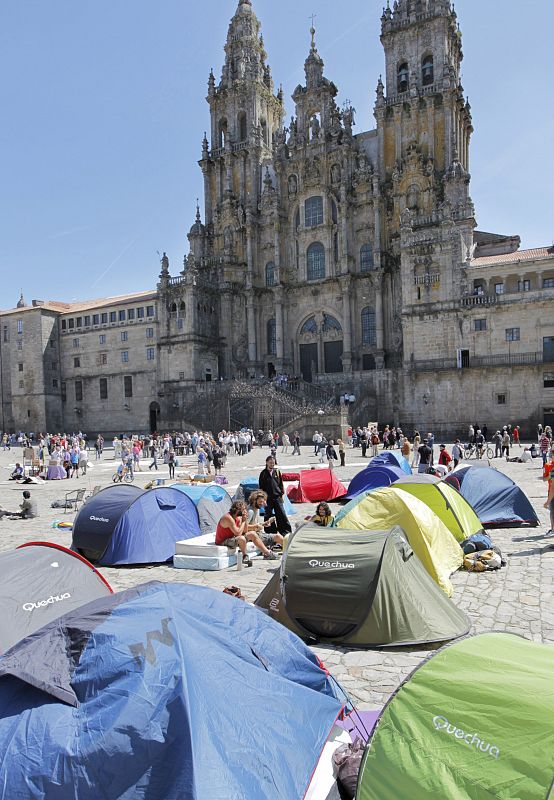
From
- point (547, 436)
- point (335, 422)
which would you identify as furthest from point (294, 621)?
point (335, 422)

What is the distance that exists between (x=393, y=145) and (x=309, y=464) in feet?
104

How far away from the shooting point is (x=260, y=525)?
1116cm

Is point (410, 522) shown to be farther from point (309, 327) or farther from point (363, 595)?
point (309, 327)

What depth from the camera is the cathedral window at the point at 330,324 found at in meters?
50.1

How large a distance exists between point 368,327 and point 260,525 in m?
39.3

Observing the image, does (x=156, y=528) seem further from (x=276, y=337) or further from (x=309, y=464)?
(x=276, y=337)

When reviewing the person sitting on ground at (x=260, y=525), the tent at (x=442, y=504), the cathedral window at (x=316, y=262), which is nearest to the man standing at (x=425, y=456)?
the tent at (x=442, y=504)

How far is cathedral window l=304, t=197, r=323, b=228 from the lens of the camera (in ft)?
167

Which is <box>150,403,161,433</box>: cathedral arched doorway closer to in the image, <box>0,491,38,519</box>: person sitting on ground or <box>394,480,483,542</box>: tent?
<box>0,491,38,519</box>: person sitting on ground

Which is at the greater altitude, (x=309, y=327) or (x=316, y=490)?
(x=309, y=327)

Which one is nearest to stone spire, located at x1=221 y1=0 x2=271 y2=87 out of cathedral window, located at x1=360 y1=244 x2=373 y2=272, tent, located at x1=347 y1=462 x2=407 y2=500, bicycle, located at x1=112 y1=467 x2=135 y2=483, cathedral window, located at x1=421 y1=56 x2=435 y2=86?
cathedral window, located at x1=421 y1=56 x2=435 y2=86

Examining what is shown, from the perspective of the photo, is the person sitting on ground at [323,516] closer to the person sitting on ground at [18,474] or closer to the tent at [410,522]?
the tent at [410,522]

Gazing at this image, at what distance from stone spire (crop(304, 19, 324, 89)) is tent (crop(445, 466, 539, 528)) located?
47051 mm

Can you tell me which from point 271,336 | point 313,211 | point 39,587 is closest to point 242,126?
point 313,211
